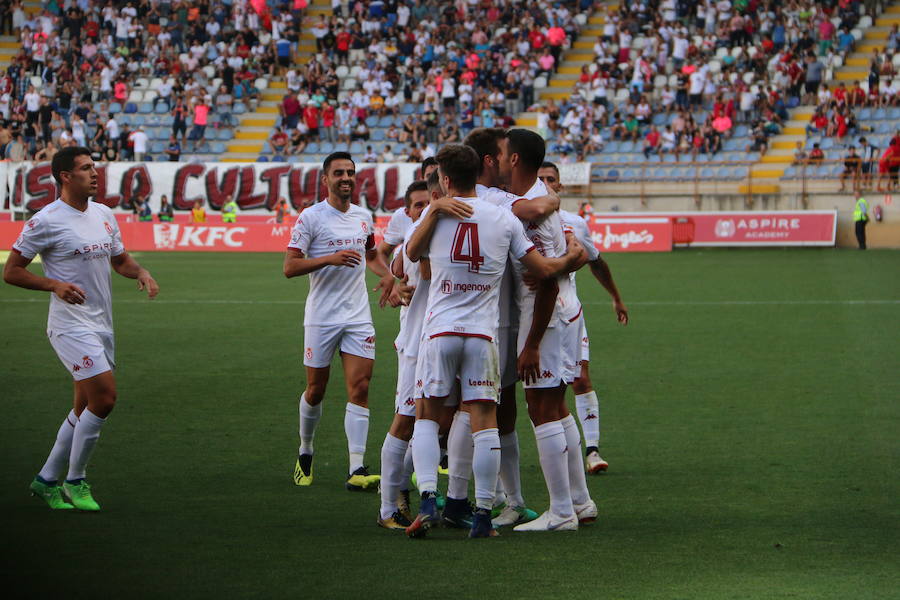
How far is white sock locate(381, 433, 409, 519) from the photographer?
649 centimetres

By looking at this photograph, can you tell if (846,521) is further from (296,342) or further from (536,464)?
(296,342)

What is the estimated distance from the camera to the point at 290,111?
43.8 meters

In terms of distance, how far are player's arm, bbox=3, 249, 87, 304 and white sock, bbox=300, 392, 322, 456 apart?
66.6 inches

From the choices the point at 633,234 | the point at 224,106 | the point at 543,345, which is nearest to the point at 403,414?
the point at 543,345

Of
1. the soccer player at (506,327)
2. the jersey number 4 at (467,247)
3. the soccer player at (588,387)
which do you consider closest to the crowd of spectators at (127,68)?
the soccer player at (588,387)

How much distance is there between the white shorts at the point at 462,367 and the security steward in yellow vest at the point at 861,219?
30800 mm

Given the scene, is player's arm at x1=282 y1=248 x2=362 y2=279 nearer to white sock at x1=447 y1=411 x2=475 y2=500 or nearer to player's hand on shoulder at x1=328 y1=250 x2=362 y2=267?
player's hand on shoulder at x1=328 y1=250 x2=362 y2=267

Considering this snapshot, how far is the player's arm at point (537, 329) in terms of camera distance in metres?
6.28

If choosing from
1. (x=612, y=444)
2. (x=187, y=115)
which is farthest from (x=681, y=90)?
(x=612, y=444)

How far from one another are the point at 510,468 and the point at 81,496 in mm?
2523

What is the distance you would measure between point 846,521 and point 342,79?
41.0 meters

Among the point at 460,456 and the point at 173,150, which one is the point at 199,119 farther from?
the point at 460,456

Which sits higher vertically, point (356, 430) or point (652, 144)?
point (652, 144)

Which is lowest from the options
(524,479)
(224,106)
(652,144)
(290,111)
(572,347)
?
(524,479)
